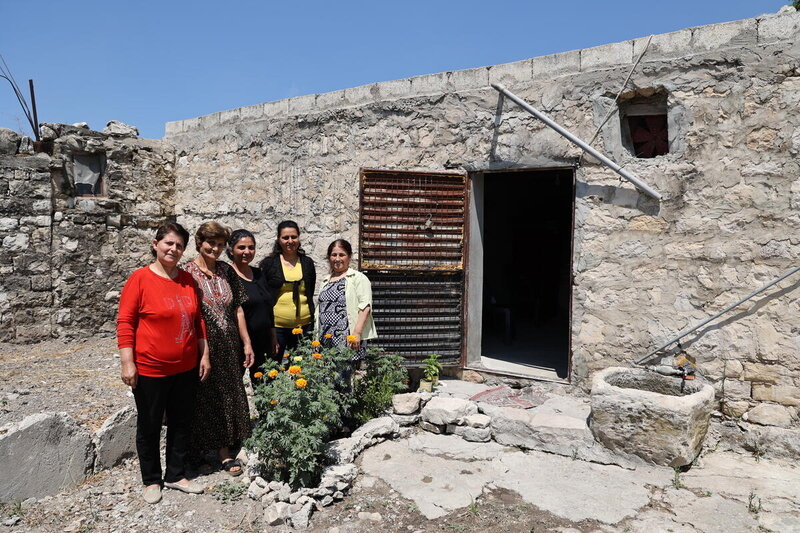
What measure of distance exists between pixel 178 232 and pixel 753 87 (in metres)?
3.93

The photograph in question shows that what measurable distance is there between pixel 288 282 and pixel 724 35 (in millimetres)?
3557

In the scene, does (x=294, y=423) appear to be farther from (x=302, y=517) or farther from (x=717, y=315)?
(x=717, y=315)

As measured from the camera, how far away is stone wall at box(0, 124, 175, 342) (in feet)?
20.5

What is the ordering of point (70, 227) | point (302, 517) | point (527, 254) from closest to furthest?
point (302, 517) → point (70, 227) → point (527, 254)

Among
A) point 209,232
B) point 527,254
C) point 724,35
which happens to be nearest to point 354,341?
point 209,232

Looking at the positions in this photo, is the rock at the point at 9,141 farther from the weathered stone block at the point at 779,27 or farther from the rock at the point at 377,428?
the weathered stone block at the point at 779,27

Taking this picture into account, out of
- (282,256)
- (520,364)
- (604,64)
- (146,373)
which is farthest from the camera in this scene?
(520,364)

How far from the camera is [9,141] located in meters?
6.26

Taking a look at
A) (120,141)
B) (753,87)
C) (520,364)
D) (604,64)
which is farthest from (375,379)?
(120,141)

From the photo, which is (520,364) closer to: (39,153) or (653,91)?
(653,91)

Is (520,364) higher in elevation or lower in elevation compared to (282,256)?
lower

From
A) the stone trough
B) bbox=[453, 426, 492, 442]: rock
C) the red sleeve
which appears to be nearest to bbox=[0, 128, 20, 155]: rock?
the red sleeve

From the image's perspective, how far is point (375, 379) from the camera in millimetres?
4379

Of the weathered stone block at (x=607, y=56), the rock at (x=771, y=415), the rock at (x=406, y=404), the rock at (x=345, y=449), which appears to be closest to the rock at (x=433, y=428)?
the rock at (x=406, y=404)
